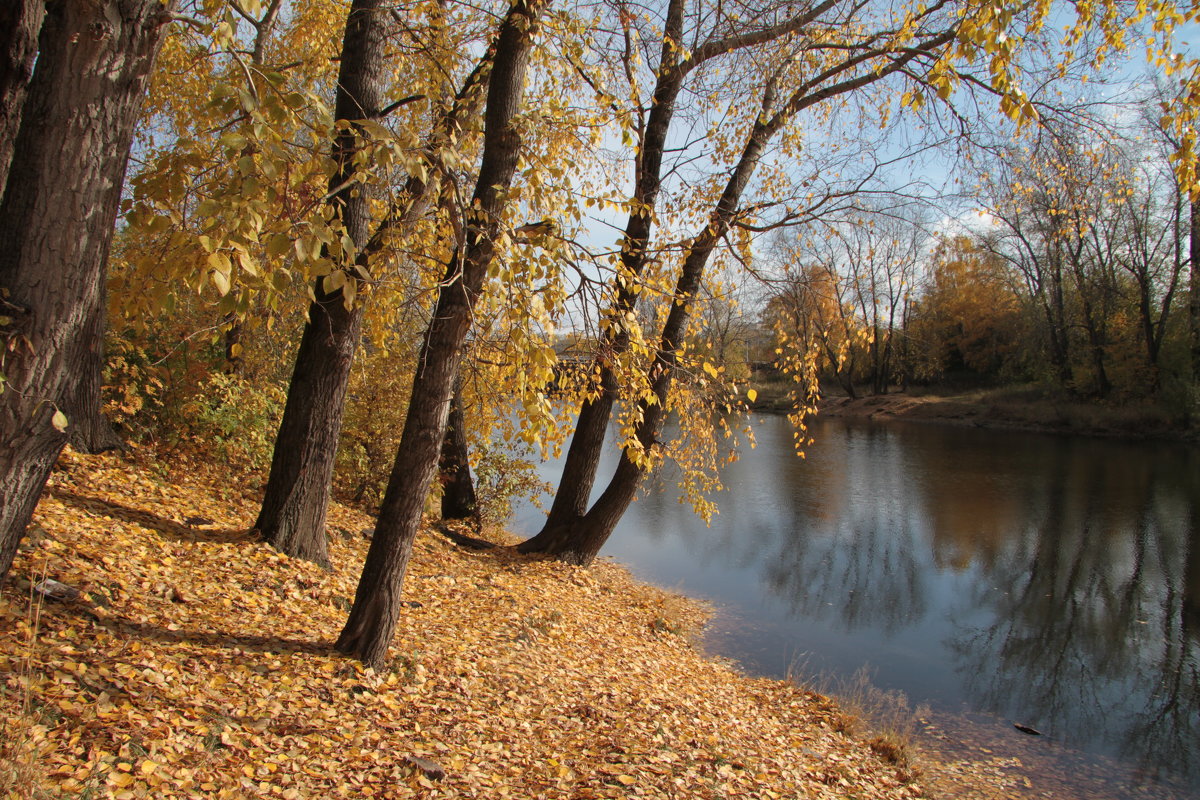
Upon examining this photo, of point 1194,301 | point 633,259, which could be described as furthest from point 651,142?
point 1194,301

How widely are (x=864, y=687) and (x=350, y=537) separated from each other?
522 centimetres

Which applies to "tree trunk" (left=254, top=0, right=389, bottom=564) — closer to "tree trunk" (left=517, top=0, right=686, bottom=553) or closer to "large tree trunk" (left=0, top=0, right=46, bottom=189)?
"tree trunk" (left=517, top=0, right=686, bottom=553)

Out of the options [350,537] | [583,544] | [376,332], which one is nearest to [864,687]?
[583,544]

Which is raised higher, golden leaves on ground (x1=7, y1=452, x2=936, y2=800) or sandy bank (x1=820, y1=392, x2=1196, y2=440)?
sandy bank (x1=820, y1=392, x2=1196, y2=440)

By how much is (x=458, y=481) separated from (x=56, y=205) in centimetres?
783

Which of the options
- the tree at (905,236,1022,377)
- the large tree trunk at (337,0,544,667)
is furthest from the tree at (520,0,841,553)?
the tree at (905,236,1022,377)

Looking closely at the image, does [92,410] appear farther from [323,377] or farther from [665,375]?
[665,375]

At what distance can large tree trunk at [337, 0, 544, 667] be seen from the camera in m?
3.94

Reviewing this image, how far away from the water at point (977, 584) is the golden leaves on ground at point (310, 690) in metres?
2.29

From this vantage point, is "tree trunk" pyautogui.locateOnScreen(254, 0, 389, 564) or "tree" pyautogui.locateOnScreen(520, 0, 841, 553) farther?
"tree" pyautogui.locateOnScreen(520, 0, 841, 553)

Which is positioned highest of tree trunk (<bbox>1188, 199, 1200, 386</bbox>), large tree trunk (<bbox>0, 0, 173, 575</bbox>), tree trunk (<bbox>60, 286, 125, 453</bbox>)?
tree trunk (<bbox>1188, 199, 1200, 386</bbox>)

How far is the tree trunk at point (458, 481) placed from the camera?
973 centimetres

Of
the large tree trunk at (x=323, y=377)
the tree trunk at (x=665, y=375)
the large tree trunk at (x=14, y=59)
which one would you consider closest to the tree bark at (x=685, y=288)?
the tree trunk at (x=665, y=375)

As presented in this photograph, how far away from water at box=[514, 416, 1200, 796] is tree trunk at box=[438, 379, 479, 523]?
86.5 inches
